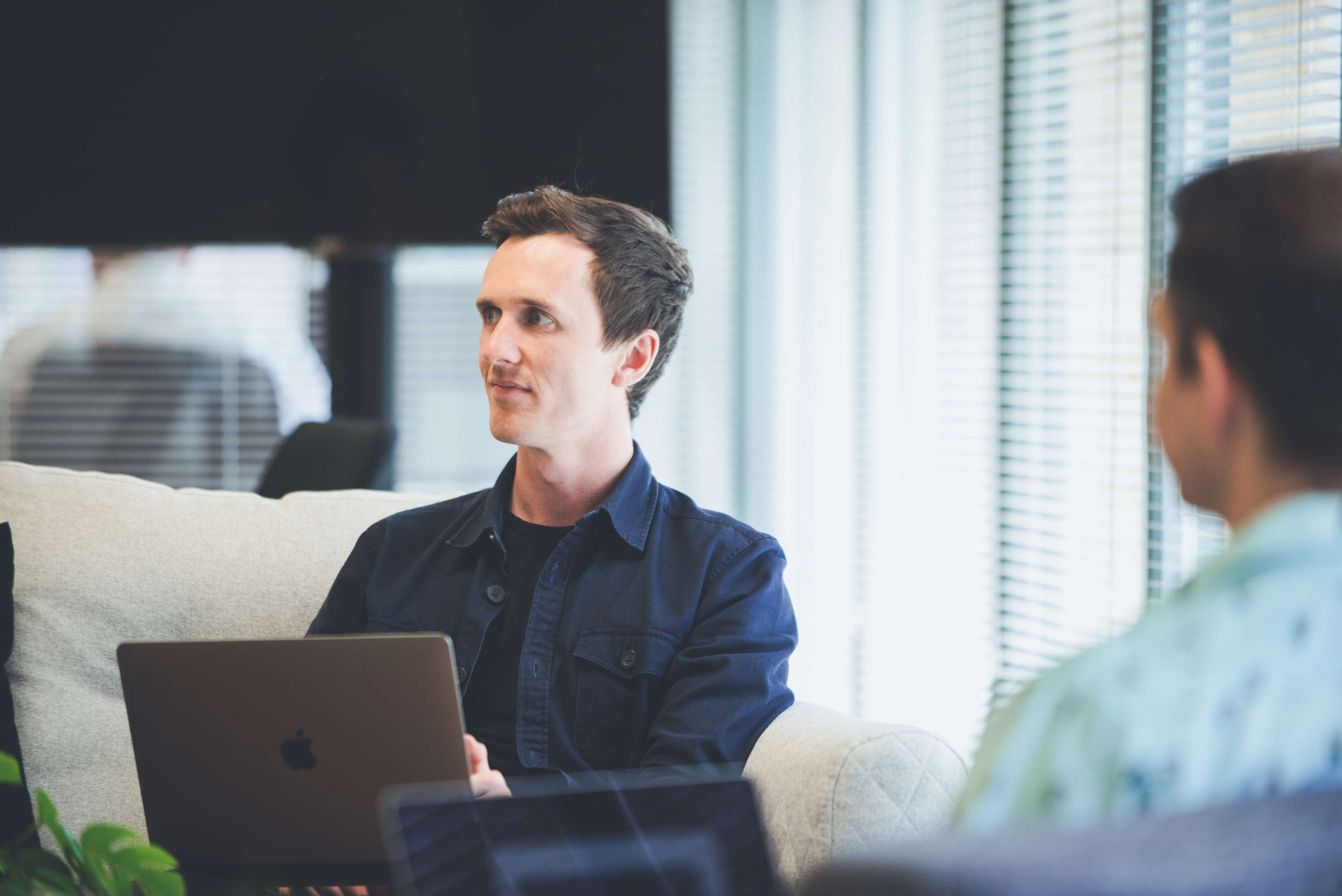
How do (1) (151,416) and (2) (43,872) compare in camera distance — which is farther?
(1) (151,416)

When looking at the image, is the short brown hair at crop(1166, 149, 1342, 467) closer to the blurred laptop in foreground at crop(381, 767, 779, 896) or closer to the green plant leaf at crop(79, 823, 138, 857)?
the blurred laptop in foreground at crop(381, 767, 779, 896)

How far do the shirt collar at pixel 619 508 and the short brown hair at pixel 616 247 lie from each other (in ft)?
0.49

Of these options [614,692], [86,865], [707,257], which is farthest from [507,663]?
[707,257]

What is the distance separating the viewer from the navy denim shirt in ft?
4.78

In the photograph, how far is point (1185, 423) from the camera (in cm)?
73

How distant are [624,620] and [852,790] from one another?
399 mm

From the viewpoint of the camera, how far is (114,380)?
3352mm

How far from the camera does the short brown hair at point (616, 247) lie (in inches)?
65.1

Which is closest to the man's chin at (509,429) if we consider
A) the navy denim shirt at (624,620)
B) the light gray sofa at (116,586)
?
the navy denim shirt at (624,620)

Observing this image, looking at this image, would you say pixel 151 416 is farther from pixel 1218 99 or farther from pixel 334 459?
pixel 1218 99

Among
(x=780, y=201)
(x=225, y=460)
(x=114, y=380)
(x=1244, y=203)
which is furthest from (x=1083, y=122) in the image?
(x=114, y=380)

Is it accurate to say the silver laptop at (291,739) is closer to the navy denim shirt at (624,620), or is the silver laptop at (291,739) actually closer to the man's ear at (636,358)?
the navy denim shirt at (624,620)

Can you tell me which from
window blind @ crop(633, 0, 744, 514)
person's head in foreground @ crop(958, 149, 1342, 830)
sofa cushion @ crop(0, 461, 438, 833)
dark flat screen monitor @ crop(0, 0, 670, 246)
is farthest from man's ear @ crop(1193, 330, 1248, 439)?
window blind @ crop(633, 0, 744, 514)

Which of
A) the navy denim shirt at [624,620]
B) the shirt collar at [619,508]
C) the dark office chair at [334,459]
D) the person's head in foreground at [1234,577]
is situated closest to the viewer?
the person's head in foreground at [1234,577]
